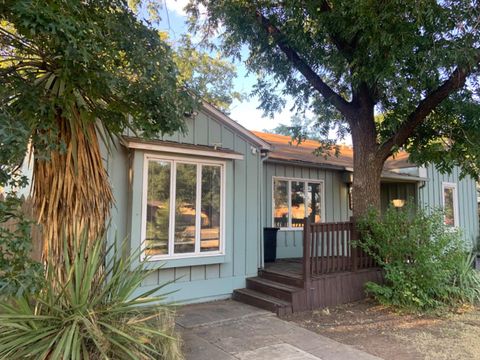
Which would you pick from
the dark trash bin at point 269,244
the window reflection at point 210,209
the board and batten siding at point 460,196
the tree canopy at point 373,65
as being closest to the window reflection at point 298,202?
the dark trash bin at point 269,244

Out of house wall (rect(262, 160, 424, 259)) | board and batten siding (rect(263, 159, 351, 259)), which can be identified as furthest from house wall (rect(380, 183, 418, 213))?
board and batten siding (rect(263, 159, 351, 259))

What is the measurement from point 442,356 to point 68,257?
177 inches

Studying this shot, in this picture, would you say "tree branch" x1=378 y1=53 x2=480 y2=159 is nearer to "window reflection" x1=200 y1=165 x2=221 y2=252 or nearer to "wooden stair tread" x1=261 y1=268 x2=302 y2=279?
"wooden stair tread" x1=261 y1=268 x2=302 y2=279

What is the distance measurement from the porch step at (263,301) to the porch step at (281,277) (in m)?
0.43

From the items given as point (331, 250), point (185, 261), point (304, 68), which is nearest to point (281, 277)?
point (331, 250)

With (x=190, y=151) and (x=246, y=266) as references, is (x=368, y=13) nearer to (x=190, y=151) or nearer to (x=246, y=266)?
(x=190, y=151)

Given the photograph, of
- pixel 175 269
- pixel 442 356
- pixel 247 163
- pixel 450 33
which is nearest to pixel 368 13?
pixel 450 33

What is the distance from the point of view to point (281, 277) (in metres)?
6.72

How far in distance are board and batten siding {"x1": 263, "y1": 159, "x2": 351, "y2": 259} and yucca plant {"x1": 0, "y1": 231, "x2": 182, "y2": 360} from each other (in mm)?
5544

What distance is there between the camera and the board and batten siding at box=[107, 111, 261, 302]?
5910 mm

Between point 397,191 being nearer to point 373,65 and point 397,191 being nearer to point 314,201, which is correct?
point 314,201

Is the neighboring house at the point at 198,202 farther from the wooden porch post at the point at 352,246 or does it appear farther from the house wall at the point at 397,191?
the house wall at the point at 397,191

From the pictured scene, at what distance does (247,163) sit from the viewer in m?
7.45

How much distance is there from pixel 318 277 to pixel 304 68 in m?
4.52
